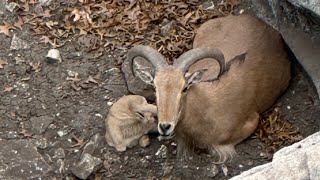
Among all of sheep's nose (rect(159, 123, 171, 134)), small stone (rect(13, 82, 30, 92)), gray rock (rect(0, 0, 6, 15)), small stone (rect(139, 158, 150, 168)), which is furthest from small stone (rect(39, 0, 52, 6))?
sheep's nose (rect(159, 123, 171, 134))

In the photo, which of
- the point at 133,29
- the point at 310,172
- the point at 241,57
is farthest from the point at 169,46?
the point at 310,172

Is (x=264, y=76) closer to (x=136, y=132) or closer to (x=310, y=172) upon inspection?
(x=136, y=132)

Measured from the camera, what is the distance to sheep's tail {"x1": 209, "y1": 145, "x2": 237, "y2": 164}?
30.1ft

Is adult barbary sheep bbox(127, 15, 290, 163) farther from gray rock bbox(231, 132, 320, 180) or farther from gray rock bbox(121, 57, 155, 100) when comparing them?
gray rock bbox(231, 132, 320, 180)

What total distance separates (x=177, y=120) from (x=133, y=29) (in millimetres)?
2444

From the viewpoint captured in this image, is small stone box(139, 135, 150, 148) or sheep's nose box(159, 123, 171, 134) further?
small stone box(139, 135, 150, 148)

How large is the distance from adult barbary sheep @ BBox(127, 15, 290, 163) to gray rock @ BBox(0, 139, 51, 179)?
58.0 inches

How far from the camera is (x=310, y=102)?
952 cm

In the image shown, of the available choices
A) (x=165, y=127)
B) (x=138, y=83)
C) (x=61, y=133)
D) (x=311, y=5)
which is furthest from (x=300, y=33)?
(x=61, y=133)

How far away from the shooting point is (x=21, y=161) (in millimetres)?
9078

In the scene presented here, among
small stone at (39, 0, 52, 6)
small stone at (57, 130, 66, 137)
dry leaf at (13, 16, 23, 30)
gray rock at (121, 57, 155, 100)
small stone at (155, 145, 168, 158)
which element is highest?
small stone at (39, 0, 52, 6)

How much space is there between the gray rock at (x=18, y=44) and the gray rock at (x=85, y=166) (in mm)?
2120

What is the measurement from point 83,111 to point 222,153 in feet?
5.71

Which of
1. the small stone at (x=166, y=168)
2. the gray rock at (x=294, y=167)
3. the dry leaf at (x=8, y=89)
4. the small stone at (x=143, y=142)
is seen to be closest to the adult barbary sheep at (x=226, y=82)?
the small stone at (x=166, y=168)
